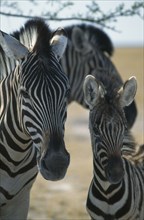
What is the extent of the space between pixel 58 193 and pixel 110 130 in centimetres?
534

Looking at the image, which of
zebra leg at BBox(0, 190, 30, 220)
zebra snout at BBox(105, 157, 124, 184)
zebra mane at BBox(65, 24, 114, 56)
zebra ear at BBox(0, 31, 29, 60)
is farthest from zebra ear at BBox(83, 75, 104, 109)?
zebra mane at BBox(65, 24, 114, 56)

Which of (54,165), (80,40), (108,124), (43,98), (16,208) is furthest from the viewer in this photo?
(80,40)

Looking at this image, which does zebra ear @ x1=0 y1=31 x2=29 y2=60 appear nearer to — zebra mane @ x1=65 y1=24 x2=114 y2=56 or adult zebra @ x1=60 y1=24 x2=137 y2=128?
adult zebra @ x1=60 y1=24 x2=137 y2=128

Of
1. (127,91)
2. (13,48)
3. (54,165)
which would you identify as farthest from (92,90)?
(54,165)

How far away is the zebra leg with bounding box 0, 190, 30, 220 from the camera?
562 cm

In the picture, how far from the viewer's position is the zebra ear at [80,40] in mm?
8844

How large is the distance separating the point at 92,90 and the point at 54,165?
1.41 metres

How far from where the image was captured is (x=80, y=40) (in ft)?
29.1

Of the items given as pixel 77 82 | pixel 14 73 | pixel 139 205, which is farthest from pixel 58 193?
pixel 14 73

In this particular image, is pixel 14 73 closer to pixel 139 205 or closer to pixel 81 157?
pixel 139 205

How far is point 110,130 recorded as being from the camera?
18.1ft

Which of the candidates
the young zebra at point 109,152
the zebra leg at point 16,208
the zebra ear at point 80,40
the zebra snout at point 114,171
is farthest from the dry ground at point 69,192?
the zebra snout at point 114,171

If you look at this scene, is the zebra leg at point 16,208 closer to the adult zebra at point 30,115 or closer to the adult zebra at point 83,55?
the adult zebra at point 30,115

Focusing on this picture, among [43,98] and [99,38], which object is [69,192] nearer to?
[99,38]
